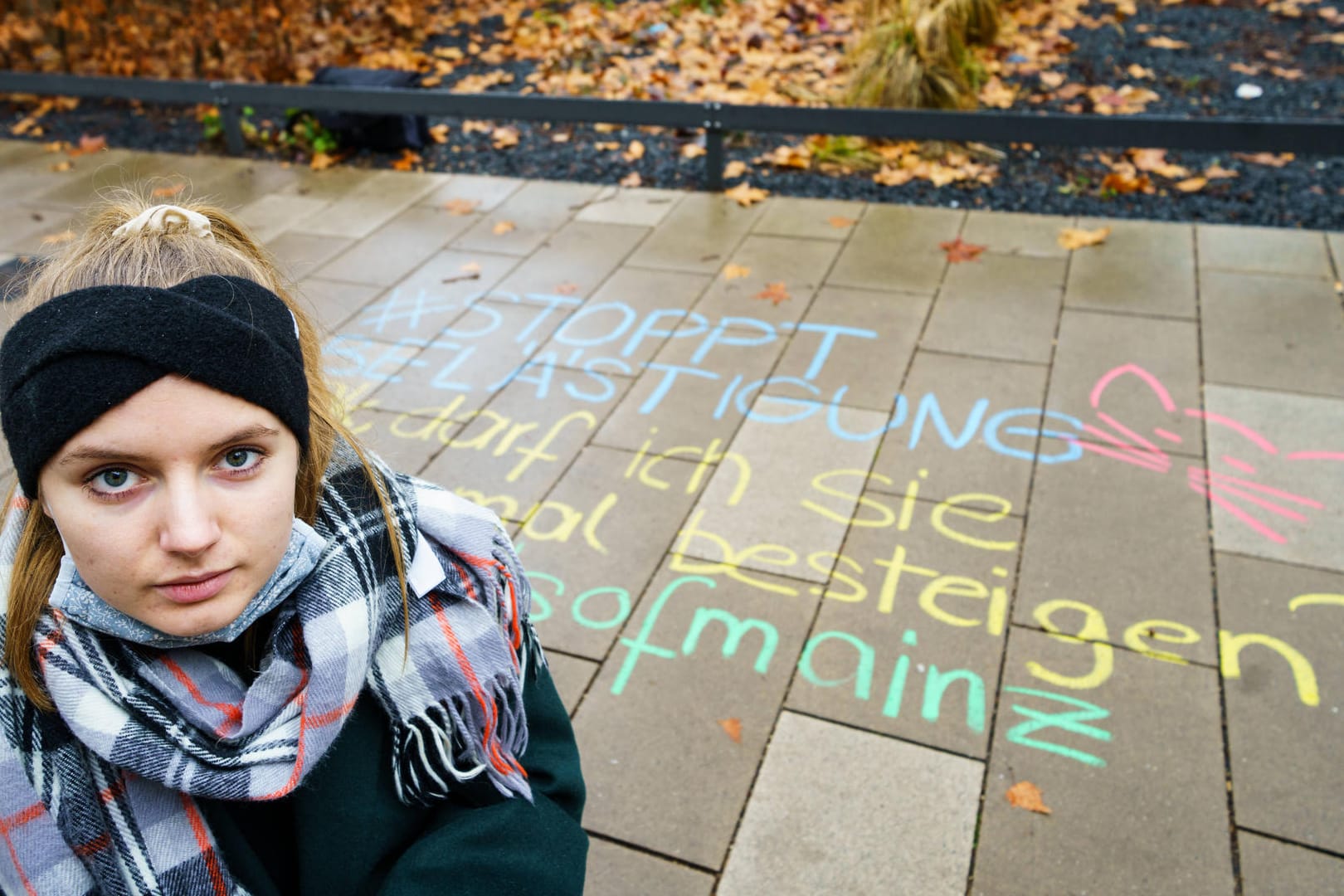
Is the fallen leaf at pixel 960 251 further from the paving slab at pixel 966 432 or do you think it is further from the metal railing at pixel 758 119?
the paving slab at pixel 966 432

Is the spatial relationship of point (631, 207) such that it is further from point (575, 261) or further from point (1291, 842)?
point (1291, 842)

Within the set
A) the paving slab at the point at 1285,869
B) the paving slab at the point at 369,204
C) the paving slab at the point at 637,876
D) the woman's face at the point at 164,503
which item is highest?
the woman's face at the point at 164,503

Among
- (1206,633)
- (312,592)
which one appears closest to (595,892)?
(312,592)

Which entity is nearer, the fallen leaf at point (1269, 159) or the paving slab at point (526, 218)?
the paving slab at point (526, 218)

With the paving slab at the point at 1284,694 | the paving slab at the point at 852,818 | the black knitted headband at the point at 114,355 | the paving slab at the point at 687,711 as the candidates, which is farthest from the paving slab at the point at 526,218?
the black knitted headband at the point at 114,355

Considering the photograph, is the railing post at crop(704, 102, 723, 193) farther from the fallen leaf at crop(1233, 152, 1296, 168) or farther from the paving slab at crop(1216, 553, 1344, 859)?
the paving slab at crop(1216, 553, 1344, 859)

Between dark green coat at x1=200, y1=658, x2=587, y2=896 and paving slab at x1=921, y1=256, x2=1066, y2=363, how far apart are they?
3.32 meters

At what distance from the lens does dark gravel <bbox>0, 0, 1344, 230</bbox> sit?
A: 5.61 m

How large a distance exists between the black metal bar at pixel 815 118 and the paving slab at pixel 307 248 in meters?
1.20

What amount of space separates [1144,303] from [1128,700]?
256 centimetres

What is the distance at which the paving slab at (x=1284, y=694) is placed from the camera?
7.70 feet

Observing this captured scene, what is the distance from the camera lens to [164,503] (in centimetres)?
110

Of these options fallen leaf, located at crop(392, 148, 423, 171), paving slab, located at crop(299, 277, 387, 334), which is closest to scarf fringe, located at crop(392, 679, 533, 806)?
paving slab, located at crop(299, 277, 387, 334)

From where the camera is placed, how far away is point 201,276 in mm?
1180
